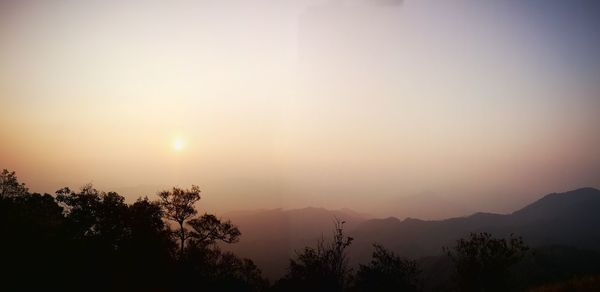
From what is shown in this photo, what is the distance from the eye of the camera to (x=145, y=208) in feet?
191

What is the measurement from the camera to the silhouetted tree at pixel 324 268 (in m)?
23.3

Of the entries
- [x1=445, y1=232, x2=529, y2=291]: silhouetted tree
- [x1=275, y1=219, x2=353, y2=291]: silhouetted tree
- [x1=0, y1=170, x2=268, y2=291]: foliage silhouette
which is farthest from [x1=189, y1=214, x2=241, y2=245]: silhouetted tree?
[x1=445, y1=232, x2=529, y2=291]: silhouetted tree

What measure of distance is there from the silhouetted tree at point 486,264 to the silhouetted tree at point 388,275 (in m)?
7.87

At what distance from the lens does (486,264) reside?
33281 mm

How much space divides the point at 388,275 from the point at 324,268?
24.1 m

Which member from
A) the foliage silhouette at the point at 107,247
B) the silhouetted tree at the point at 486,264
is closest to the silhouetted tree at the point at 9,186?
the foliage silhouette at the point at 107,247

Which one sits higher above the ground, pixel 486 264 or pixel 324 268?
pixel 324 268

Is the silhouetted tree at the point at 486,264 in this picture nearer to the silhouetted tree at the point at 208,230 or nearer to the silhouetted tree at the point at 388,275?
the silhouetted tree at the point at 388,275

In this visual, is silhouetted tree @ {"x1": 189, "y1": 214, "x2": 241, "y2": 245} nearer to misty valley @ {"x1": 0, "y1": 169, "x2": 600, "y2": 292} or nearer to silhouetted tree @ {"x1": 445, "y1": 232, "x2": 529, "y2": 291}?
misty valley @ {"x1": 0, "y1": 169, "x2": 600, "y2": 292}

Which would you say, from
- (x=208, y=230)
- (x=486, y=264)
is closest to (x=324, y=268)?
(x=486, y=264)

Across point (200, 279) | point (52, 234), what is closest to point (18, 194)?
point (52, 234)

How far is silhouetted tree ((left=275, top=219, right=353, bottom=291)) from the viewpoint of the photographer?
23.3m

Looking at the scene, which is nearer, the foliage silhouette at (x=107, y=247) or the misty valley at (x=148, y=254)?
the misty valley at (x=148, y=254)

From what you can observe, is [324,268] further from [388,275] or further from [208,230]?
[208,230]
